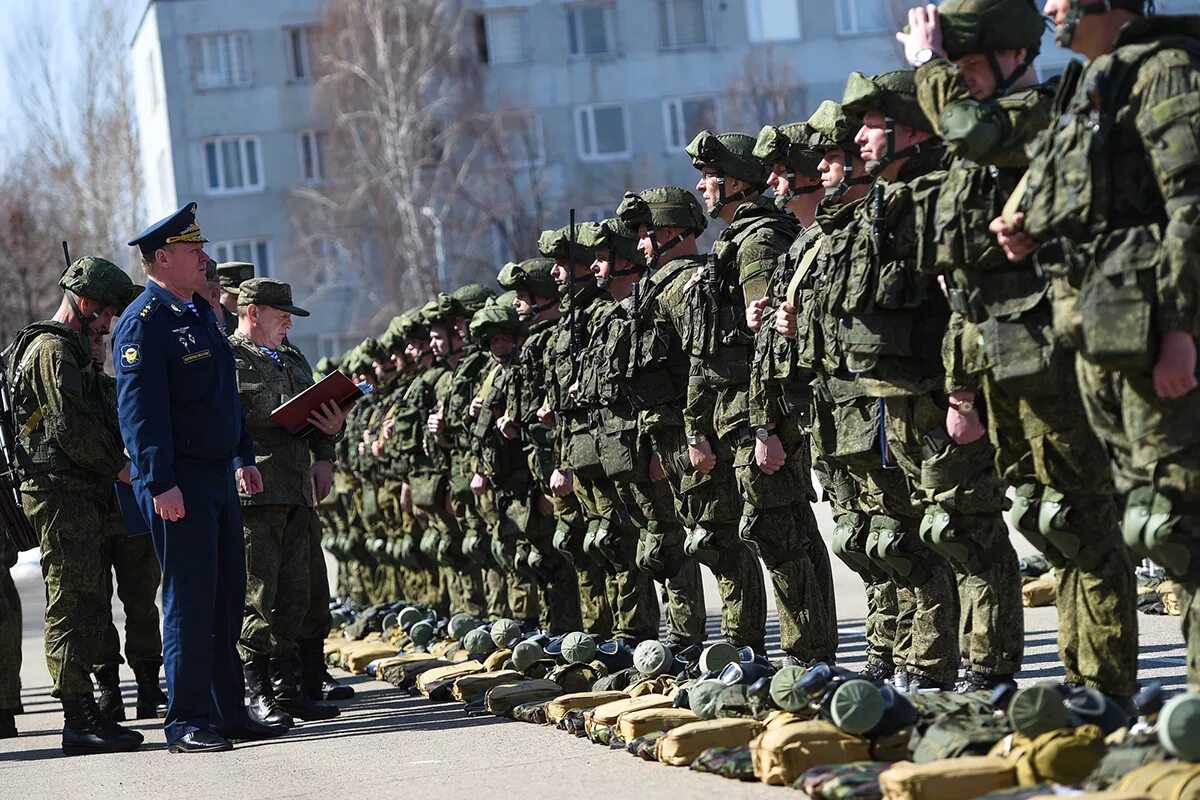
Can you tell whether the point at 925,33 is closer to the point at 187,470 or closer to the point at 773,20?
the point at 187,470

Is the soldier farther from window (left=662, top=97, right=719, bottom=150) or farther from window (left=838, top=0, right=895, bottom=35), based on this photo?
window (left=838, top=0, right=895, bottom=35)

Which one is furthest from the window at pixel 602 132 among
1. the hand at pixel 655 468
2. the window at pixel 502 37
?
the hand at pixel 655 468

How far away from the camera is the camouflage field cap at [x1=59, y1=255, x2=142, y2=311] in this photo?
35.9 ft

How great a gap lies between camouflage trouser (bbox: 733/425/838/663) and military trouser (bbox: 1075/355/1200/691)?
3446 mm

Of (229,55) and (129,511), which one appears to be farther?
(229,55)

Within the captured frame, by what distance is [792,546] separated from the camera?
9516 millimetres

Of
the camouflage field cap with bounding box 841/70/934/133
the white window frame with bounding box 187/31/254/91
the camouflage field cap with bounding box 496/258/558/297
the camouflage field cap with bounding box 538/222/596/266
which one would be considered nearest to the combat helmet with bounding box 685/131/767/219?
the camouflage field cap with bounding box 841/70/934/133

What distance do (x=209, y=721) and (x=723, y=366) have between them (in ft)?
10.4

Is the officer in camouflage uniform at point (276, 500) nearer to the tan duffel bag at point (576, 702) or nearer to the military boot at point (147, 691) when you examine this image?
the military boot at point (147, 691)

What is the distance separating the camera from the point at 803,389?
30.5 feet

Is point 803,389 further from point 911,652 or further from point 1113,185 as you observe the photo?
point 1113,185

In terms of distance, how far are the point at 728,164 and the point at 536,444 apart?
11.6ft

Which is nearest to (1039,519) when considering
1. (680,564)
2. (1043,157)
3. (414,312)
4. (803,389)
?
(1043,157)

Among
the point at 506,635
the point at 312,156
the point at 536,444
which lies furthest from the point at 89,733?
the point at 312,156
